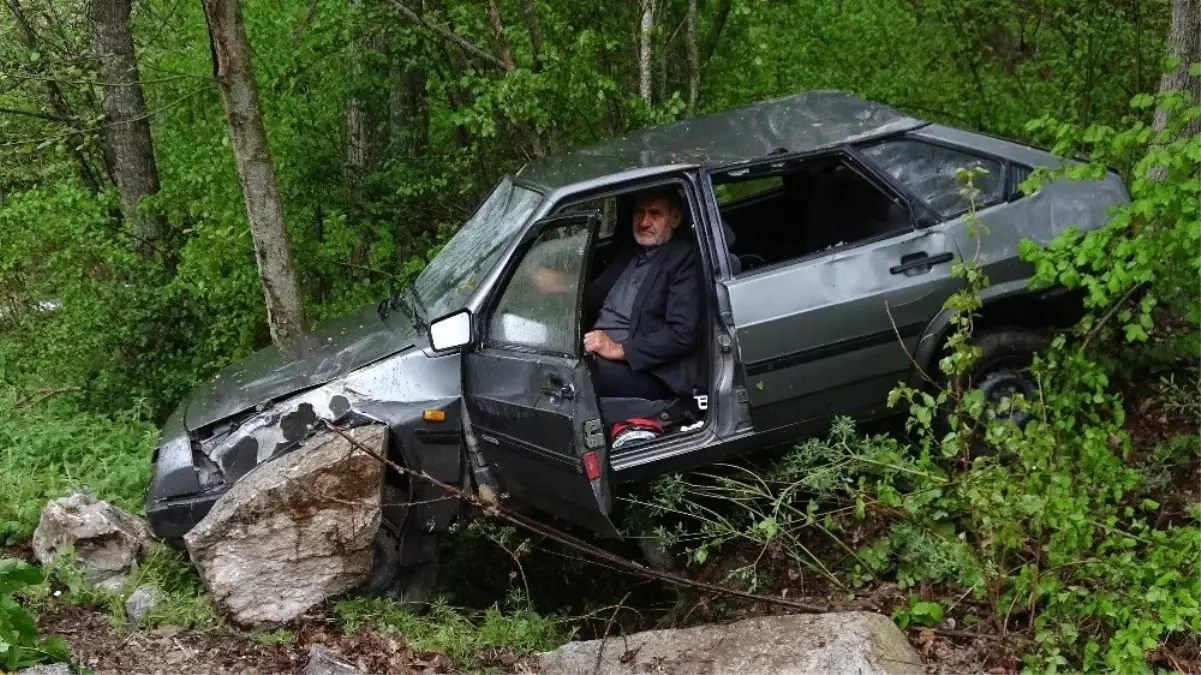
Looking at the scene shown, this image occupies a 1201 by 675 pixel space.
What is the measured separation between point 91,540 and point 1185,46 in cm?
670

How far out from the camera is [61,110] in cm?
1116

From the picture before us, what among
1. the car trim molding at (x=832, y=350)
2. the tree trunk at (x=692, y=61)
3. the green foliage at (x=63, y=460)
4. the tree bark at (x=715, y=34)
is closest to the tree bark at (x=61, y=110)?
the green foliage at (x=63, y=460)

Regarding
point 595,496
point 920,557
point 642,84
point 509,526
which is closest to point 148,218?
point 642,84

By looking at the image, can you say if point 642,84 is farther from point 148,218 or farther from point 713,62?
point 148,218

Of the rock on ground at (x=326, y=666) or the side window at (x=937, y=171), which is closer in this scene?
the rock on ground at (x=326, y=666)

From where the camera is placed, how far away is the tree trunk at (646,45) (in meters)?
→ 7.83

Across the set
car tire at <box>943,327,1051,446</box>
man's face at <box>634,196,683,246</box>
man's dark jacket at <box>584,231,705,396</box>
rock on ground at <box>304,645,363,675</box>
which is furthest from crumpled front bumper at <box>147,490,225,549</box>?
car tire at <box>943,327,1051,446</box>

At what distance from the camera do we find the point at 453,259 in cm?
556

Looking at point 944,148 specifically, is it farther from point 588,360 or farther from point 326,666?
point 326,666

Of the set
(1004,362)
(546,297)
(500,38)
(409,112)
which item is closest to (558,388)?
(546,297)

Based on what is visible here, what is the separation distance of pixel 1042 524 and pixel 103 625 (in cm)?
414

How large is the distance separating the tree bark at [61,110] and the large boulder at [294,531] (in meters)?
5.67

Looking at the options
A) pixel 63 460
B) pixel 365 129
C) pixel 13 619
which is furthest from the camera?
pixel 365 129

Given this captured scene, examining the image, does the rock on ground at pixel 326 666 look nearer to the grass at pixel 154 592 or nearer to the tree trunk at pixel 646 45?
the grass at pixel 154 592
